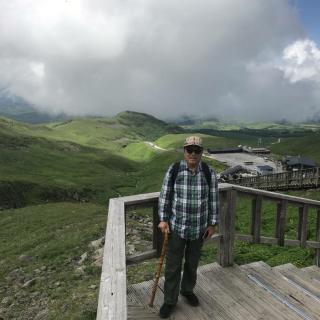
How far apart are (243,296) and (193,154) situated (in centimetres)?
373

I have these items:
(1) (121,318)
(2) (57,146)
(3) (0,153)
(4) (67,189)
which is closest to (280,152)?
(2) (57,146)

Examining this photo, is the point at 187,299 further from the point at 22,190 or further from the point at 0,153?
the point at 0,153

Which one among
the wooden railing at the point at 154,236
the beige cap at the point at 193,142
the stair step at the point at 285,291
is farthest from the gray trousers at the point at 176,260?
the stair step at the point at 285,291

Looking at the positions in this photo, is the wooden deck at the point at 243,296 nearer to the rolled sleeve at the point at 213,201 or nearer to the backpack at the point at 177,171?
the rolled sleeve at the point at 213,201

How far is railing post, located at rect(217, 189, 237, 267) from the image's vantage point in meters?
10.5

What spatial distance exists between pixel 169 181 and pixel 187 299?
9.18 ft

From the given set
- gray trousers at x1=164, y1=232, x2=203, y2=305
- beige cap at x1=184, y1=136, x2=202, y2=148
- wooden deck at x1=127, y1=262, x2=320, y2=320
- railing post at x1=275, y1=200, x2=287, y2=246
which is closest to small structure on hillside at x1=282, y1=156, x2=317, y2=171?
railing post at x1=275, y1=200, x2=287, y2=246

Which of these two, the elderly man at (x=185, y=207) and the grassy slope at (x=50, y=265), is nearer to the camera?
the elderly man at (x=185, y=207)

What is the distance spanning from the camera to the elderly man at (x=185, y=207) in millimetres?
8250

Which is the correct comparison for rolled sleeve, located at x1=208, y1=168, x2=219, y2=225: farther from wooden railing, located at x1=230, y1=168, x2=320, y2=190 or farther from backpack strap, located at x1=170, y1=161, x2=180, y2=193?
wooden railing, located at x1=230, y1=168, x2=320, y2=190

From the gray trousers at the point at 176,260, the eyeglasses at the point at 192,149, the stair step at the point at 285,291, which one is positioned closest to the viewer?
the eyeglasses at the point at 192,149

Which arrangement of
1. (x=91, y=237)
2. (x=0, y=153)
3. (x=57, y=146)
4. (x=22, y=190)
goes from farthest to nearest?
(x=57, y=146)
(x=0, y=153)
(x=22, y=190)
(x=91, y=237)

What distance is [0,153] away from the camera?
5103 inches

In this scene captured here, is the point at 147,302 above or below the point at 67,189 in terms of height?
above
